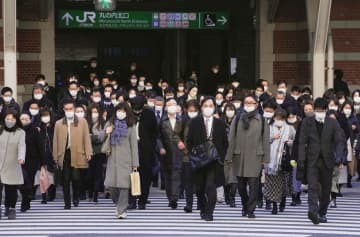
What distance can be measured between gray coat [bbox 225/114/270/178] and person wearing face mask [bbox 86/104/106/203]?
2.97 metres

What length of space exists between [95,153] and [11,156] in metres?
2.60

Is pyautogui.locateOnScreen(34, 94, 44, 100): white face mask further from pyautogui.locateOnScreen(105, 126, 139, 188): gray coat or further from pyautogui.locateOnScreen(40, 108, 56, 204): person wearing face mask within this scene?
pyautogui.locateOnScreen(105, 126, 139, 188): gray coat

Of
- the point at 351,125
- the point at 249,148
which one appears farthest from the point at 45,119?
the point at 351,125

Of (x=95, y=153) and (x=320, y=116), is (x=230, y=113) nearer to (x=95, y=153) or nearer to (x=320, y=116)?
(x=95, y=153)

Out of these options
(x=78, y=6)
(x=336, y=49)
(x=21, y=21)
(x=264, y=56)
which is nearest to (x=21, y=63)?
(x=21, y=21)

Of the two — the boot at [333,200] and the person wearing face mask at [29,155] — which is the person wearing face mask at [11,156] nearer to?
the person wearing face mask at [29,155]

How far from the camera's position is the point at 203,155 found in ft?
50.4

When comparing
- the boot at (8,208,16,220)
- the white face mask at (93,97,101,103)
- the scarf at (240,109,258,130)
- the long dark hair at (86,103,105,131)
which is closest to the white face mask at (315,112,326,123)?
the scarf at (240,109,258,130)

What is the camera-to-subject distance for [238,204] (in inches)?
695

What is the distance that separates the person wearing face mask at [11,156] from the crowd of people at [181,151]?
15 mm

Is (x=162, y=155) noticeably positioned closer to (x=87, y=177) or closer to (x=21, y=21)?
(x=87, y=177)

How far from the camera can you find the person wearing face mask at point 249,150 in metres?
15.6

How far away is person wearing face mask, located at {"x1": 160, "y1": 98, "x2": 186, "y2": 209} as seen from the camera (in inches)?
676

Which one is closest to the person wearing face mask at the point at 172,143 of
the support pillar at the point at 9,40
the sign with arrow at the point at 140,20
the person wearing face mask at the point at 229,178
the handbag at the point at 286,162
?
the person wearing face mask at the point at 229,178
